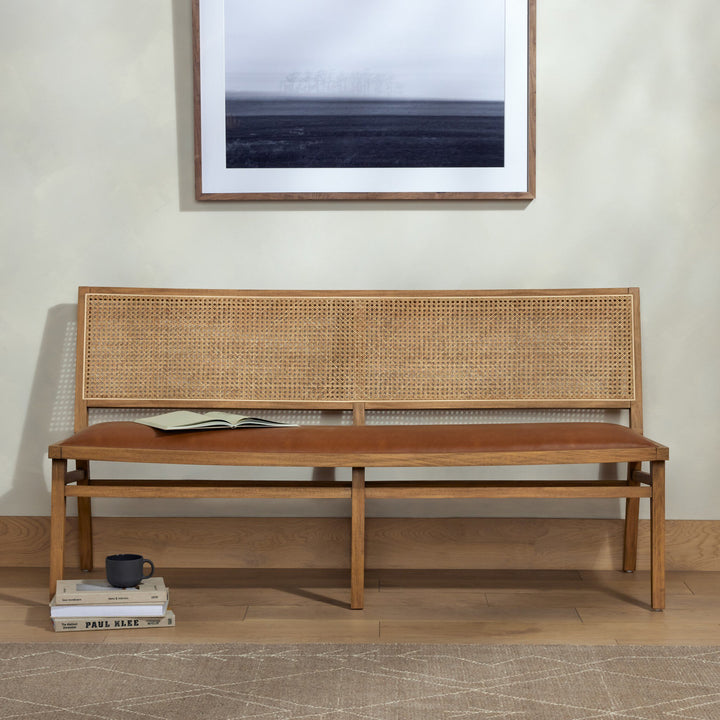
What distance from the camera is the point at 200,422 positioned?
2.29 meters

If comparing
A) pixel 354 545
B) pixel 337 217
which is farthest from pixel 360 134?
pixel 354 545

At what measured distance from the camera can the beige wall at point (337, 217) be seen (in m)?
2.63

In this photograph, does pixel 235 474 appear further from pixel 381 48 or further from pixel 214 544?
pixel 381 48

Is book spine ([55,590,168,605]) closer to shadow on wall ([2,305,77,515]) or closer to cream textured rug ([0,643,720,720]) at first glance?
cream textured rug ([0,643,720,720])

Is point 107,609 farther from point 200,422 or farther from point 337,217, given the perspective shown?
point 337,217

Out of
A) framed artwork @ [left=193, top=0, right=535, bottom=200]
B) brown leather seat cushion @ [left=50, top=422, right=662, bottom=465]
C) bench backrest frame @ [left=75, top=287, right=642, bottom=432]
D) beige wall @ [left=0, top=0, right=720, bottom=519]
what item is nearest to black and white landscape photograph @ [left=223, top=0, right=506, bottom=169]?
framed artwork @ [left=193, top=0, right=535, bottom=200]

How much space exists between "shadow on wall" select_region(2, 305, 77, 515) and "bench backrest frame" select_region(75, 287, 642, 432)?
170 mm

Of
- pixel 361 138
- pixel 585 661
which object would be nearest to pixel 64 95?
pixel 361 138

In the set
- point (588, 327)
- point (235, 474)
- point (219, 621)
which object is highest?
point (588, 327)

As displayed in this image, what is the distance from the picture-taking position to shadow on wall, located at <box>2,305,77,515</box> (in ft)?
8.83

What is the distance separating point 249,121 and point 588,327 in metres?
1.24

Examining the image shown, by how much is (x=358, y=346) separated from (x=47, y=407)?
1028 millimetres

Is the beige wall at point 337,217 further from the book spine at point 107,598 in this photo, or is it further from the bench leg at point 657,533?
the book spine at point 107,598

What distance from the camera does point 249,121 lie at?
265cm
